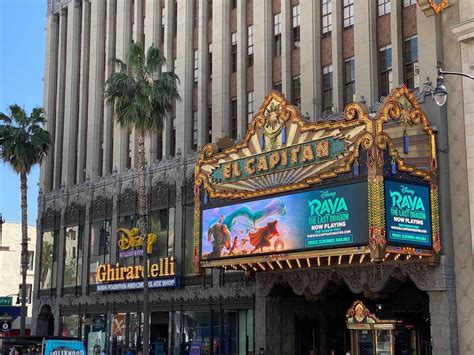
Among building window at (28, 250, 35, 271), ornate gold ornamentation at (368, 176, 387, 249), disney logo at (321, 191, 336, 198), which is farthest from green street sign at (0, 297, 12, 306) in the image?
ornate gold ornamentation at (368, 176, 387, 249)

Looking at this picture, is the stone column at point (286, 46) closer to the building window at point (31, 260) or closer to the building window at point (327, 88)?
the building window at point (327, 88)

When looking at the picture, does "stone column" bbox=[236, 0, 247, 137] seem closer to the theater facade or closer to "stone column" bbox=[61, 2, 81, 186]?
the theater facade

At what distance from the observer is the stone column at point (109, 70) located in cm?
5828

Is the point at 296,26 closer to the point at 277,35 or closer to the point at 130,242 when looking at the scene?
the point at 277,35

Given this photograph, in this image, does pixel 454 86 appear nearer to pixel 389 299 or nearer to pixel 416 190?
pixel 416 190

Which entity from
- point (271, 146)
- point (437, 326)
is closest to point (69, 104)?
point (271, 146)

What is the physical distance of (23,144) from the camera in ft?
189

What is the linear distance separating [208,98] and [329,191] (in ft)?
60.3

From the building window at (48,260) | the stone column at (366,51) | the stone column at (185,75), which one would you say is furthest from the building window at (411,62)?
the building window at (48,260)

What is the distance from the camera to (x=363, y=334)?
37.2 meters

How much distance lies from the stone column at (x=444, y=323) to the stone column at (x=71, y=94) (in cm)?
3622

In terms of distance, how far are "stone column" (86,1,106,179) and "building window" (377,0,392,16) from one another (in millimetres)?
27059

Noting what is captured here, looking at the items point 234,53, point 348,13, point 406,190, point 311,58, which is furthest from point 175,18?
point 406,190

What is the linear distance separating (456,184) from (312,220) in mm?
6405
